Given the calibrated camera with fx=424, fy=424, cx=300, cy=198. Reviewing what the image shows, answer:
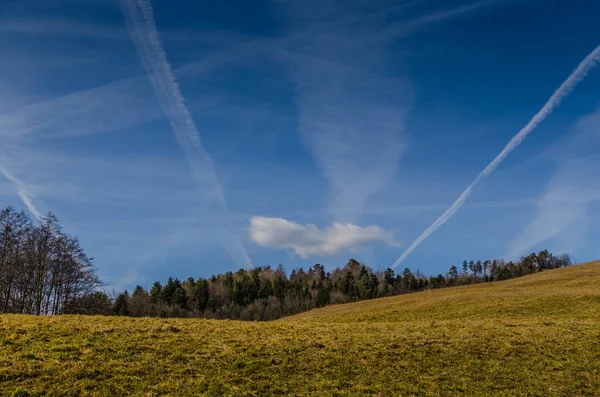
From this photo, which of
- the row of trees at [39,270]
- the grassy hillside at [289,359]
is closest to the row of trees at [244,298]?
the row of trees at [39,270]

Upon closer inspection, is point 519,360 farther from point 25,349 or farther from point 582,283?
point 582,283

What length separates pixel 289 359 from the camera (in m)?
20.6

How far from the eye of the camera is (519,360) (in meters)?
23.4

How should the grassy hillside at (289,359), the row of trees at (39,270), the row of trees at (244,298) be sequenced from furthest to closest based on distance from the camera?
the row of trees at (244,298) < the row of trees at (39,270) < the grassy hillside at (289,359)

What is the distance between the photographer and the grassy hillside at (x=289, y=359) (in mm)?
16875

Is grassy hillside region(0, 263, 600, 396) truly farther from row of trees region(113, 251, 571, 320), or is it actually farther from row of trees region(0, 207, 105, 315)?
row of trees region(113, 251, 571, 320)

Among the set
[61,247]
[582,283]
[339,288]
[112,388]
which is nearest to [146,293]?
[339,288]

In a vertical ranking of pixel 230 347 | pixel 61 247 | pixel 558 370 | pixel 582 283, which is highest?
pixel 61 247

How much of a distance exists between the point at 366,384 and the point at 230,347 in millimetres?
7261

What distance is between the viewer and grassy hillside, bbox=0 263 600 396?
1688 cm

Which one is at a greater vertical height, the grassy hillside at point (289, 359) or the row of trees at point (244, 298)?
the row of trees at point (244, 298)

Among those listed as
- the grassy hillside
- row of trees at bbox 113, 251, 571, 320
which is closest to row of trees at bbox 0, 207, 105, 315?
the grassy hillside

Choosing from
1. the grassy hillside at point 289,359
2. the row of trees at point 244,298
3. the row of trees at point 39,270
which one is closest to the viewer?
the grassy hillside at point 289,359

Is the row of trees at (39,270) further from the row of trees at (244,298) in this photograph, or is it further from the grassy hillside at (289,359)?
the row of trees at (244,298)
